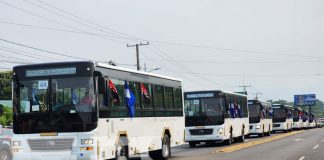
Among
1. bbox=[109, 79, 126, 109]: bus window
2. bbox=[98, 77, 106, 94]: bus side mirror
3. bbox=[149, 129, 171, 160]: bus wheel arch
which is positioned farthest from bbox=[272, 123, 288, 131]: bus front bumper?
bbox=[98, 77, 106, 94]: bus side mirror

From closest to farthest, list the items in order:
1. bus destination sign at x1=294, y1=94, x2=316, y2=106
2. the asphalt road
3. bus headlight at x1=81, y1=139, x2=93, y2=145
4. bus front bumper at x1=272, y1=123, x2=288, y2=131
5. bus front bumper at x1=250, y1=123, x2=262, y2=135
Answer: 1. bus headlight at x1=81, y1=139, x2=93, y2=145
2. the asphalt road
3. bus front bumper at x1=250, y1=123, x2=262, y2=135
4. bus front bumper at x1=272, y1=123, x2=288, y2=131
5. bus destination sign at x1=294, y1=94, x2=316, y2=106

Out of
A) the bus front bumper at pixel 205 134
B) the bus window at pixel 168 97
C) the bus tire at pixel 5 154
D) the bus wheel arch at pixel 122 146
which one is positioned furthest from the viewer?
the bus front bumper at pixel 205 134

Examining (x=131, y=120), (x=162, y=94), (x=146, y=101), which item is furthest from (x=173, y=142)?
(x=131, y=120)

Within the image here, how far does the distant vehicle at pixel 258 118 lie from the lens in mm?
42656

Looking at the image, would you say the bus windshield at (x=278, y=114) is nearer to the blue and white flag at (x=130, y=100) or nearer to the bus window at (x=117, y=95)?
the blue and white flag at (x=130, y=100)

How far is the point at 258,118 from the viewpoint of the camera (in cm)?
4288

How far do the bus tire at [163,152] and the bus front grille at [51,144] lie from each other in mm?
6205

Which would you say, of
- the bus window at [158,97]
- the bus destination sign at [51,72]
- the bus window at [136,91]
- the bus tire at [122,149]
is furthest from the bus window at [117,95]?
the bus window at [158,97]

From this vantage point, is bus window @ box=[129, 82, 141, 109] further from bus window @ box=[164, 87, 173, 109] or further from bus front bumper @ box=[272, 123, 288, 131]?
bus front bumper @ box=[272, 123, 288, 131]

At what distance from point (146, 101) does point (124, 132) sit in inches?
89.3

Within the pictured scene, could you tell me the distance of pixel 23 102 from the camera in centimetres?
1373

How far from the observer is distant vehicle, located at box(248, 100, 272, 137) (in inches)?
1679

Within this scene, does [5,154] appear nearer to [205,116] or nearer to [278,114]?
[205,116]

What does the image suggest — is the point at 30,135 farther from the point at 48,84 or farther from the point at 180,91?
the point at 180,91
